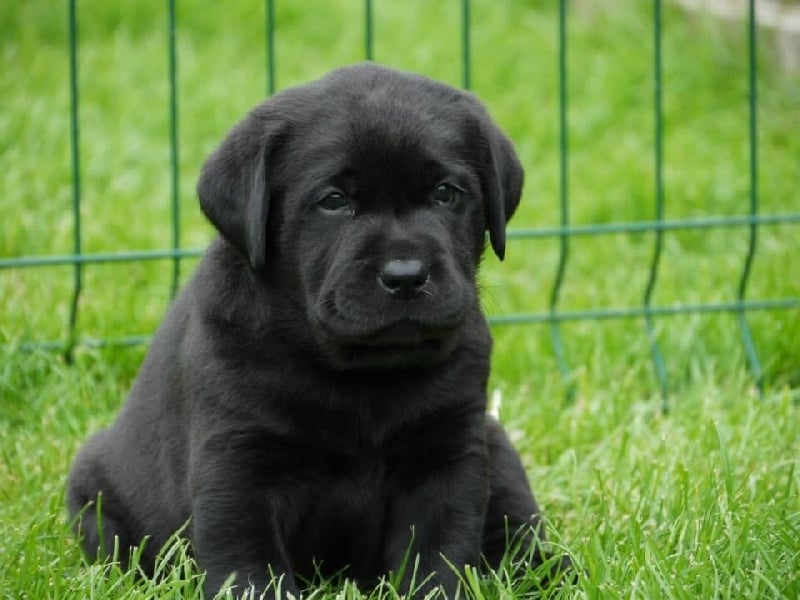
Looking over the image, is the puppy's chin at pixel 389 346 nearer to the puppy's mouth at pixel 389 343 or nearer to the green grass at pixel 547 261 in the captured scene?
the puppy's mouth at pixel 389 343

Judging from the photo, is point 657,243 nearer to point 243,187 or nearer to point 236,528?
point 243,187

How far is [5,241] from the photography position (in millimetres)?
5625

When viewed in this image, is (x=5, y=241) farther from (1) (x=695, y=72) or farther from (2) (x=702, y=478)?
(1) (x=695, y=72)

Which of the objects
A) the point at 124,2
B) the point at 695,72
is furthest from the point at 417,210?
the point at 124,2

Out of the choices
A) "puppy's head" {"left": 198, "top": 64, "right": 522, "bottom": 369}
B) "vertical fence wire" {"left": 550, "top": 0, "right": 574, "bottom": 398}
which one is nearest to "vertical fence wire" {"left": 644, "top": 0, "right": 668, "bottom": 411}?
"vertical fence wire" {"left": 550, "top": 0, "right": 574, "bottom": 398}

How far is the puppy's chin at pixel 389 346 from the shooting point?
3092mm

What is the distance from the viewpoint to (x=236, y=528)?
3145mm

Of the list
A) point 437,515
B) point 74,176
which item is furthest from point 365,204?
point 74,176

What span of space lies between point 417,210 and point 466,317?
0.88ft

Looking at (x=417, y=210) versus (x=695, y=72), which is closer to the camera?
(x=417, y=210)

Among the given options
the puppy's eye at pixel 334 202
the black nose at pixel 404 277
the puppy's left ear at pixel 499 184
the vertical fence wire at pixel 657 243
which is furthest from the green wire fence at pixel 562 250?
the black nose at pixel 404 277

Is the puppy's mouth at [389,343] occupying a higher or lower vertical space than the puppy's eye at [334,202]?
lower

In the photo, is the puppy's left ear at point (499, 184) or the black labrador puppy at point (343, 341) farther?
the puppy's left ear at point (499, 184)

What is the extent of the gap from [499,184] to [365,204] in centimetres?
39
